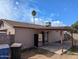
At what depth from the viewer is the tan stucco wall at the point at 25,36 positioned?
579 inches

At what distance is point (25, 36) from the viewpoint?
1612cm

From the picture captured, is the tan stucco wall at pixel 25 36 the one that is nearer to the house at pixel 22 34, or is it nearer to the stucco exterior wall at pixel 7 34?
the house at pixel 22 34

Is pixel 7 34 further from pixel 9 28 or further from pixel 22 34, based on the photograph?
pixel 22 34

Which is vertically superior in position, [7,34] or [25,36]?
[7,34]

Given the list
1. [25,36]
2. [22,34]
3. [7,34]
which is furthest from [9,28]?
[25,36]

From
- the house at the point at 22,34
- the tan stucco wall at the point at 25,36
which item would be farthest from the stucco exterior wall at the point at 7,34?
the tan stucco wall at the point at 25,36

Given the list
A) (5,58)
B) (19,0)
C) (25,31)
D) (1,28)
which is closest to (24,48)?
(25,31)

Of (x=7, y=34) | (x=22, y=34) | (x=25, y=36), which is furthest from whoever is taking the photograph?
(x=25, y=36)

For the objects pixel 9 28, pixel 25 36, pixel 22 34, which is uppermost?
pixel 9 28

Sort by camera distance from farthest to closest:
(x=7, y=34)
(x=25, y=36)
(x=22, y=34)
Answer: (x=25, y=36) < (x=22, y=34) < (x=7, y=34)

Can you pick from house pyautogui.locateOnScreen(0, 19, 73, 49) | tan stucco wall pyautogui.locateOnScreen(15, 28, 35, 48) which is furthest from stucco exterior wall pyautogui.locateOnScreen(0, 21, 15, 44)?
tan stucco wall pyautogui.locateOnScreen(15, 28, 35, 48)

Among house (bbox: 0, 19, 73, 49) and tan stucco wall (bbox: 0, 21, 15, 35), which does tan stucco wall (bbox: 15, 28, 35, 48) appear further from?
tan stucco wall (bbox: 0, 21, 15, 35)

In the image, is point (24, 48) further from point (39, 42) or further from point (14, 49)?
point (14, 49)

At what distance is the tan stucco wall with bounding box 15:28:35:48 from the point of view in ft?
48.2
